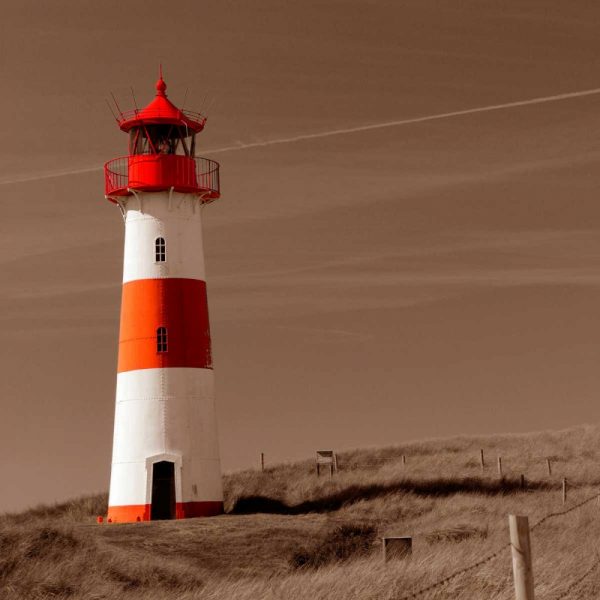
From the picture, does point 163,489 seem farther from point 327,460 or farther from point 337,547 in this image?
point 327,460

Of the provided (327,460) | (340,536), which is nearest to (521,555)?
(340,536)

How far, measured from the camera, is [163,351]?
105 ft

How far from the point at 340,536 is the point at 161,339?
831 cm

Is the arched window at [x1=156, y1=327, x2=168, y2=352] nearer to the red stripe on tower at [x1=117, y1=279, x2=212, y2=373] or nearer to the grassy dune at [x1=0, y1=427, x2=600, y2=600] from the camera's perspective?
the red stripe on tower at [x1=117, y1=279, x2=212, y2=373]

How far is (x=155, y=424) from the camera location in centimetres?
3173

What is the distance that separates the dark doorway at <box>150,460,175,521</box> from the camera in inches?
1250

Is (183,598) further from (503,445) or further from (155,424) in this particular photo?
(503,445)

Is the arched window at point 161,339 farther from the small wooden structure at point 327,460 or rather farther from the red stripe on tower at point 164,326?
the small wooden structure at point 327,460

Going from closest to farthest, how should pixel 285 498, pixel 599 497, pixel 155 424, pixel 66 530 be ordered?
pixel 66 530 → pixel 599 497 → pixel 155 424 → pixel 285 498

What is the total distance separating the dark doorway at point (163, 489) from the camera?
31750 millimetres

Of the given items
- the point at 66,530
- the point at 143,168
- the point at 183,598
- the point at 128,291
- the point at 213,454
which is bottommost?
the point at 183,598

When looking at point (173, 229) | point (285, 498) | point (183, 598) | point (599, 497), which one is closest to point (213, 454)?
point (285, 498)

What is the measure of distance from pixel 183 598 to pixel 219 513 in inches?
638

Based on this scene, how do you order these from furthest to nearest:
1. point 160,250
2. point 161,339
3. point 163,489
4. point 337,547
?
point 160,250
point 161,339
point 163,489
point 337,547
